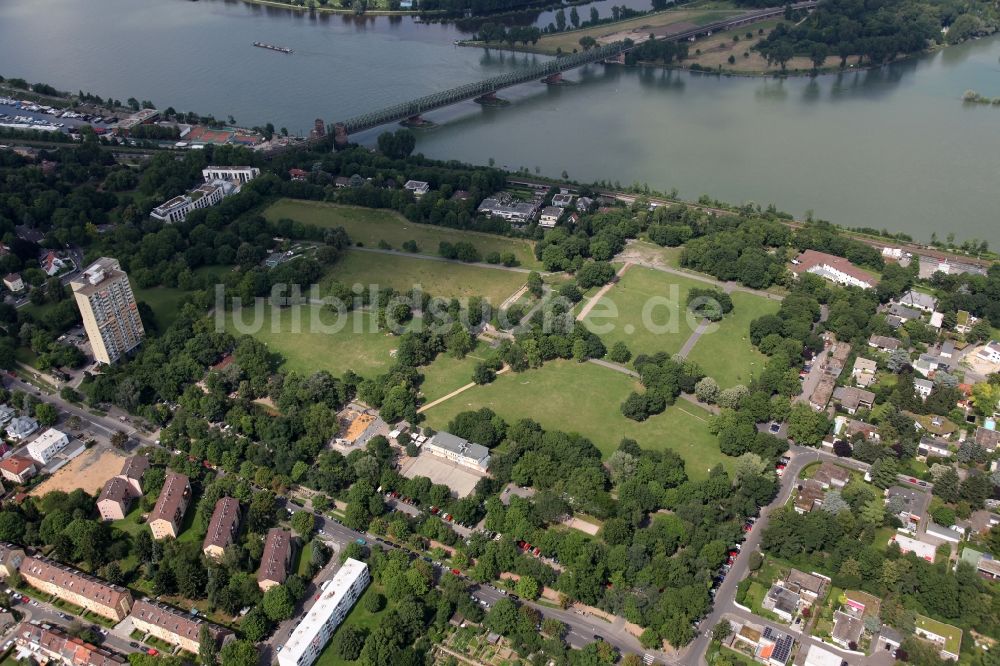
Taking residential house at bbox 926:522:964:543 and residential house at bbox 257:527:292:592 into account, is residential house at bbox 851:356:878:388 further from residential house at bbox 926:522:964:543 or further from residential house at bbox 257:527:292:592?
residential house at bbox 257:527:292:592

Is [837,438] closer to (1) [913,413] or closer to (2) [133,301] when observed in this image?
(1) [913,413]

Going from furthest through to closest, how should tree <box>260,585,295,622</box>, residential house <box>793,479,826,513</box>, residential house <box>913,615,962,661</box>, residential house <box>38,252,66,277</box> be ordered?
residential house <box>38,252,66,277</box> → residential house <box>793,479,826,513</box> → tree <box>260,585,295,622</box> → residential house <box>913,615,962,661</box>

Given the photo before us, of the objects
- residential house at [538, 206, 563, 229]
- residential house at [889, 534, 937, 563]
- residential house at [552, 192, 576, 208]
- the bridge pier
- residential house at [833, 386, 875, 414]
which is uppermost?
the bridge pier

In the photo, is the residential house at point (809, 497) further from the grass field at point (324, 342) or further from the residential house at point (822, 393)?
the grass field at point (324, 342)

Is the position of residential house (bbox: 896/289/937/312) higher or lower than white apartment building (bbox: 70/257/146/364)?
lower

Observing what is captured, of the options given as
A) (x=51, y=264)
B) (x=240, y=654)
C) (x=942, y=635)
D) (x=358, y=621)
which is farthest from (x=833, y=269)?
(x=51, y=264)

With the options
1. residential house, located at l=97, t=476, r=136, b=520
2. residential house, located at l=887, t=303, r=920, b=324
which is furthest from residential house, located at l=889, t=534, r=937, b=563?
residential house, located at l=97, t=476, r=136, b=520

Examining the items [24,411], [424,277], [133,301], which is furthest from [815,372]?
[24,411]
